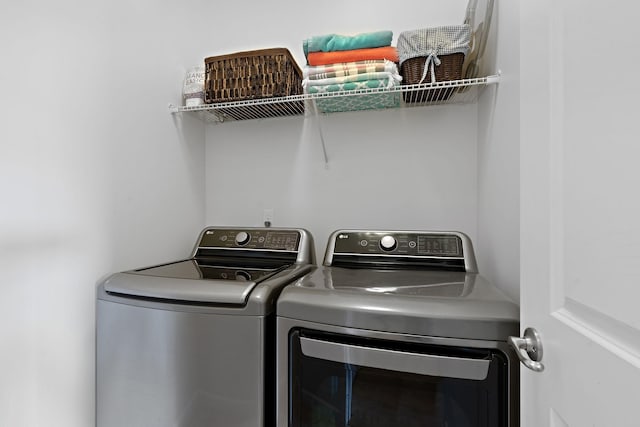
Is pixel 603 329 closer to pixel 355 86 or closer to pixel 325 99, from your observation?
pixel 355 86

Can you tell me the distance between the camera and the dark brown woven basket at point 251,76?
4.76ft

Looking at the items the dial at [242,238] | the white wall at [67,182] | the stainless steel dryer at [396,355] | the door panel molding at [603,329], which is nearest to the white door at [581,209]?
the door panel molding at [603,329]

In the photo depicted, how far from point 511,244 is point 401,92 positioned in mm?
763

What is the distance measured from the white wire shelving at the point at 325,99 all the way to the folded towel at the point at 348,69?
0.08 m

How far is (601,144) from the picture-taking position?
1.50 ft

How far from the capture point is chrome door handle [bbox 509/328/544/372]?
0.60 metres

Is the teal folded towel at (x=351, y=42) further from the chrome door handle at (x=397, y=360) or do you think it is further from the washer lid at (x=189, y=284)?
the chrome door handle at (x=397, y=360)

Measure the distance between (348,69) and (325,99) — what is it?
18 centimetres

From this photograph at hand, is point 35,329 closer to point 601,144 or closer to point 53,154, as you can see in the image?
point 53,154

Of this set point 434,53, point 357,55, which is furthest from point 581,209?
point 357,55

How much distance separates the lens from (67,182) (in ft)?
3.51

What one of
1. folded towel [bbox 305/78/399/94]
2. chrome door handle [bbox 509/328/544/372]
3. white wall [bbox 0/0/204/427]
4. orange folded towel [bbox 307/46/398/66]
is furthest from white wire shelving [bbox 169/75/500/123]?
chrome door handle [bbox 509/328/544/372]

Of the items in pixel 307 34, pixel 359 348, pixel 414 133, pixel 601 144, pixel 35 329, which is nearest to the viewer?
pixel 601 144

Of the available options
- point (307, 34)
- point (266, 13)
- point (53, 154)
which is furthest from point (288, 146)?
point (53, 154)
